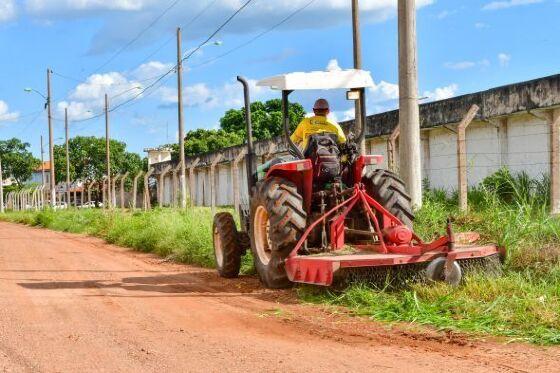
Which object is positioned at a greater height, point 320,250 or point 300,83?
point 300,83

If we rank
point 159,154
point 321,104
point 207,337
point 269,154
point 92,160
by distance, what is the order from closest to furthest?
point 207,337 < point 321,104 < point 269,154 < point 92,160 < point 159,154

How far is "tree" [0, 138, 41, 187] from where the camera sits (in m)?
87.6

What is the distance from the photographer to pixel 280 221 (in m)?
8.56

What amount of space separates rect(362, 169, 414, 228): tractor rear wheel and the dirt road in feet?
5.22

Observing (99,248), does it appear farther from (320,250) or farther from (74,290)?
(320,250)

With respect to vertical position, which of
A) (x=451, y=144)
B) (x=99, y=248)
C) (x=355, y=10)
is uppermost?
(x=355, y=10)

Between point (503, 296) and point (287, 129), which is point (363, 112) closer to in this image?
point (287, 129)

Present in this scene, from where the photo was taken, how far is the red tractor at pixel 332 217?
25.7ft

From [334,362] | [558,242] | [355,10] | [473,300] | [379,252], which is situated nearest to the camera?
[334,362]

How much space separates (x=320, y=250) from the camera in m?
8.77

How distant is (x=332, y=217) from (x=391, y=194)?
29.5 inches

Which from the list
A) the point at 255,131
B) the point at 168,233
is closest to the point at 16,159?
the point at 255,131

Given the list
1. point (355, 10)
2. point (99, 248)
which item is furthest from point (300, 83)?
point (99, 248)

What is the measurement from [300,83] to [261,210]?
1.64m
